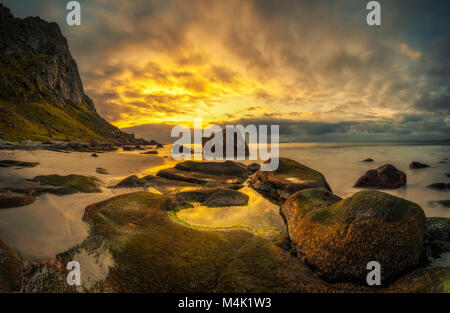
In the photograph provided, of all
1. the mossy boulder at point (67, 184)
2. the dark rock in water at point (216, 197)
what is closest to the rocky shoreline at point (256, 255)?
the mossy boulder at point (67, 184)

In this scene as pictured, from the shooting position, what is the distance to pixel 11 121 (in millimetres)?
49531

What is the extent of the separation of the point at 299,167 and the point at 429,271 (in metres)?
13.4

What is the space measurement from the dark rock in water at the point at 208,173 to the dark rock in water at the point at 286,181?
9.20 feet

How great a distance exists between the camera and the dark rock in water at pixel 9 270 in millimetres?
3484

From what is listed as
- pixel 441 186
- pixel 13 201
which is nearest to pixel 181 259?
pixel 13 201

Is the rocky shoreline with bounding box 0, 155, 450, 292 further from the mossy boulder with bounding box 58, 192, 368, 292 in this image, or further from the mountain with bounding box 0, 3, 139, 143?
the mountain with bounding box 0, 3, 139, 143

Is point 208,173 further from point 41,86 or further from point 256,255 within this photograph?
point 41,86

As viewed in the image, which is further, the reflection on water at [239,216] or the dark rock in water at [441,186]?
the dark rock in water at [441,186]

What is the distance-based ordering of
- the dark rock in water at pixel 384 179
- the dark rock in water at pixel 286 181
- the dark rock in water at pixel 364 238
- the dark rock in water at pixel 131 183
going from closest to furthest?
the dark rock in water at pixel 364 238 → the dark rock in water at pixel 286 181 → the dark rock in water at pixel 131 183 → the dark rock in water at pixel 384 179

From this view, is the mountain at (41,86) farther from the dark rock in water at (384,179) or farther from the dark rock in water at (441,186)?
the dark rock in water at (441,186)

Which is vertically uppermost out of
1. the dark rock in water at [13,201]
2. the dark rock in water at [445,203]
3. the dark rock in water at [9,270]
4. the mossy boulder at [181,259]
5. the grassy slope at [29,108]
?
the grassy slope at [29,108]

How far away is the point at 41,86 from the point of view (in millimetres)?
91625

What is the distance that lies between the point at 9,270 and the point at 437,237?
10659 mm
